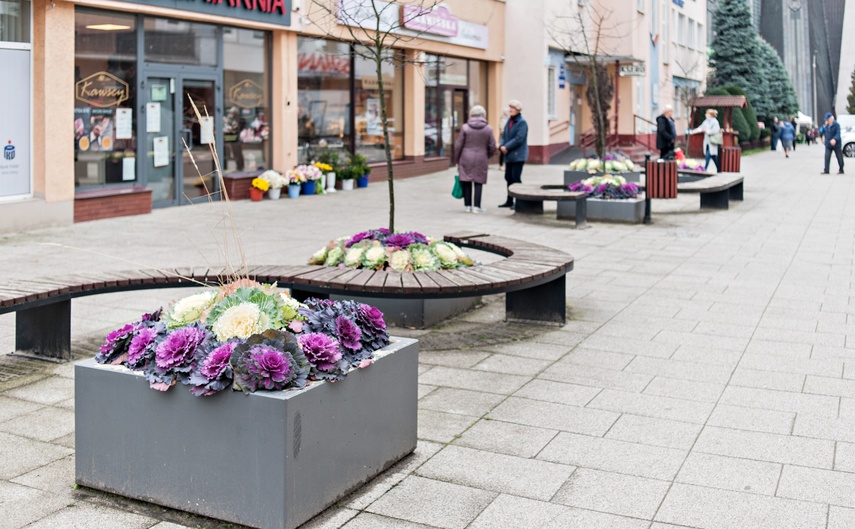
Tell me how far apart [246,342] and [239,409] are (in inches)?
11.6

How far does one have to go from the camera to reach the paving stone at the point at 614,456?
5.09 meters

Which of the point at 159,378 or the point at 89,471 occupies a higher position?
the point at 159,378

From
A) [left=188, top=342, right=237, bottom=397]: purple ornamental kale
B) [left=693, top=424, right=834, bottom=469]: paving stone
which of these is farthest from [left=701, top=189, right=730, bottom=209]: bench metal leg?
[left=188, top=342, right=237, bottom=397]: purple ornamental kale

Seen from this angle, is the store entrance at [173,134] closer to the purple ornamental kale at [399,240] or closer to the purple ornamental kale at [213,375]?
the purple ornamental kale at [399,240]

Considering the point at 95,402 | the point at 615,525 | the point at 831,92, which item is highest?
the point at 831,92

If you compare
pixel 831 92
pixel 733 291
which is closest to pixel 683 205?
pixel 733 291

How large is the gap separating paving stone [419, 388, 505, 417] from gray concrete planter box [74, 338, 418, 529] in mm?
1228

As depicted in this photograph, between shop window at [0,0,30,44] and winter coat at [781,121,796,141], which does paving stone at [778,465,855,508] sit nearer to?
shop window at [0,0,30,44]

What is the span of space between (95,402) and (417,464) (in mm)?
1465

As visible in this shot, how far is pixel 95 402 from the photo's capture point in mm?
4602

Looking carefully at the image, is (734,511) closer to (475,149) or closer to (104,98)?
(475,149)

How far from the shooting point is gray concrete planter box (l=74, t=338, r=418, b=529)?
4.21 m

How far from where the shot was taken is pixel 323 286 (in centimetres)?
755

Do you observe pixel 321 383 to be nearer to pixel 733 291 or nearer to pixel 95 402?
pixel 95 402
